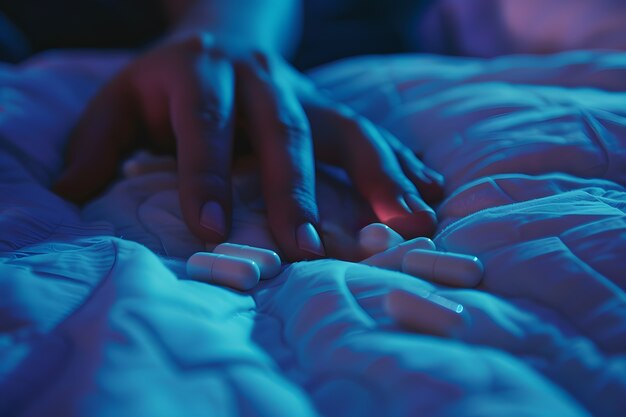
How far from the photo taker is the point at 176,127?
739 millimetres

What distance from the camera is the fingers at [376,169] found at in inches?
24.5

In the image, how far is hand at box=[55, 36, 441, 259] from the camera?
0.61m

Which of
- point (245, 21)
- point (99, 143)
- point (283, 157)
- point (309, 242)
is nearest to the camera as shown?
point (309, 242)

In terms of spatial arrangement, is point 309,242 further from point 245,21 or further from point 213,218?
point 245,21

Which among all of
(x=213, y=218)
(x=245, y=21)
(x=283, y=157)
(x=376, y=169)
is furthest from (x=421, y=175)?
(x=245, y=21)

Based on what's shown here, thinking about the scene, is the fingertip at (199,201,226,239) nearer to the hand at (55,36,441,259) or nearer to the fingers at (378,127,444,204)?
the hand at (55,36,441,259)

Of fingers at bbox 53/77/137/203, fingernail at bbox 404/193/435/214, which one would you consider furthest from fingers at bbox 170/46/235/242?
fingernail at bbox 404/193/435/214

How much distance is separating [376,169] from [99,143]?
0.44m

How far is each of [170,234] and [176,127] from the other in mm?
202

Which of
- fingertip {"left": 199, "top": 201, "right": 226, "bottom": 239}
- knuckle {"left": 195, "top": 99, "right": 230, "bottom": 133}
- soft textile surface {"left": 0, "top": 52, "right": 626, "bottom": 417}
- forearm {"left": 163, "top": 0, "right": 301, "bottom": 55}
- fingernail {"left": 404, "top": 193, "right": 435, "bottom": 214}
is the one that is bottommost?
fingernail {"left": 404, "top": 193, "right": 435, "bottom": 214}

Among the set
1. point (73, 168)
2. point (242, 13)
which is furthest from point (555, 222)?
point (242, 13)

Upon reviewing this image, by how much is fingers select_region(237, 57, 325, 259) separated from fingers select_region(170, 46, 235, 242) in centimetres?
4

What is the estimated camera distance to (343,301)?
0.41m

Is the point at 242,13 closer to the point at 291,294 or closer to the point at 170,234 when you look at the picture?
the point at 170,234
